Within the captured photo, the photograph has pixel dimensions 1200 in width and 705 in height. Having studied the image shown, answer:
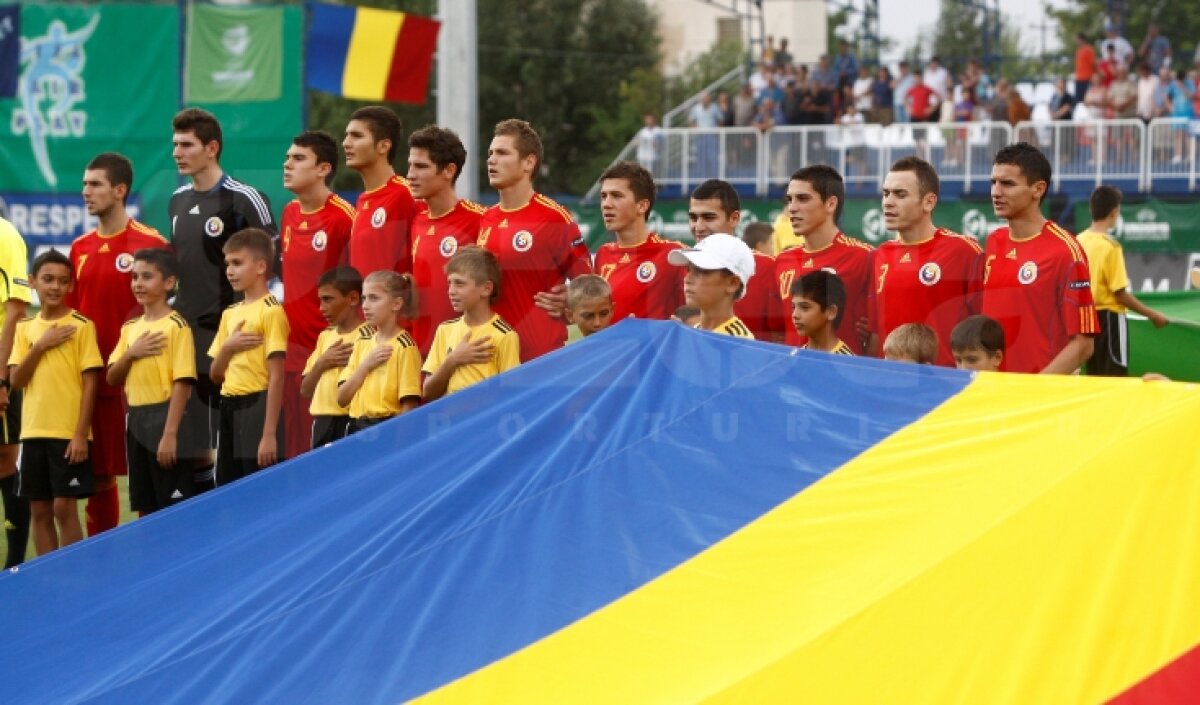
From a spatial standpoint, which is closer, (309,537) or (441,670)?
(441,670)

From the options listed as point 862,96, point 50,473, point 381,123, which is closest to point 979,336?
point 381,123

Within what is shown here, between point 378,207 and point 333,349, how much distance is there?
86 centimetres

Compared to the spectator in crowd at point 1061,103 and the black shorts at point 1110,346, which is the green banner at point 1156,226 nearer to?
the spectator in crowd at point 1061,103

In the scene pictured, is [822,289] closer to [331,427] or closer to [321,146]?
[331,427]

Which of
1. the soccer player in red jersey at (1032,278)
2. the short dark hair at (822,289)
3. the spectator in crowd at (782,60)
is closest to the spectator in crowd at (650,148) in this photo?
the spectator in crowd at (782,60)

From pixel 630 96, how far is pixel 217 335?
3186 cm

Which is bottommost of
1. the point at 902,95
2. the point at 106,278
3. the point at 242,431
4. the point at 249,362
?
the point at 242,431

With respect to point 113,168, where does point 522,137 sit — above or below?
above

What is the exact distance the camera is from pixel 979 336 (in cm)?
555

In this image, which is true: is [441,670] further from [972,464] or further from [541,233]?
[541,233]

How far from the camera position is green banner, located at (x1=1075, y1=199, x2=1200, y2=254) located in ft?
62.1

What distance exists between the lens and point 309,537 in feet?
16.9

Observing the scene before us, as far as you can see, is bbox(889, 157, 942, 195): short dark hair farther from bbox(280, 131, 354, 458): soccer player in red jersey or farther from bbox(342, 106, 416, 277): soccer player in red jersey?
bbox(280, 131, 354, 458): soccer player in red jersey

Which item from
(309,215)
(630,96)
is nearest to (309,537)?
(309,215)
